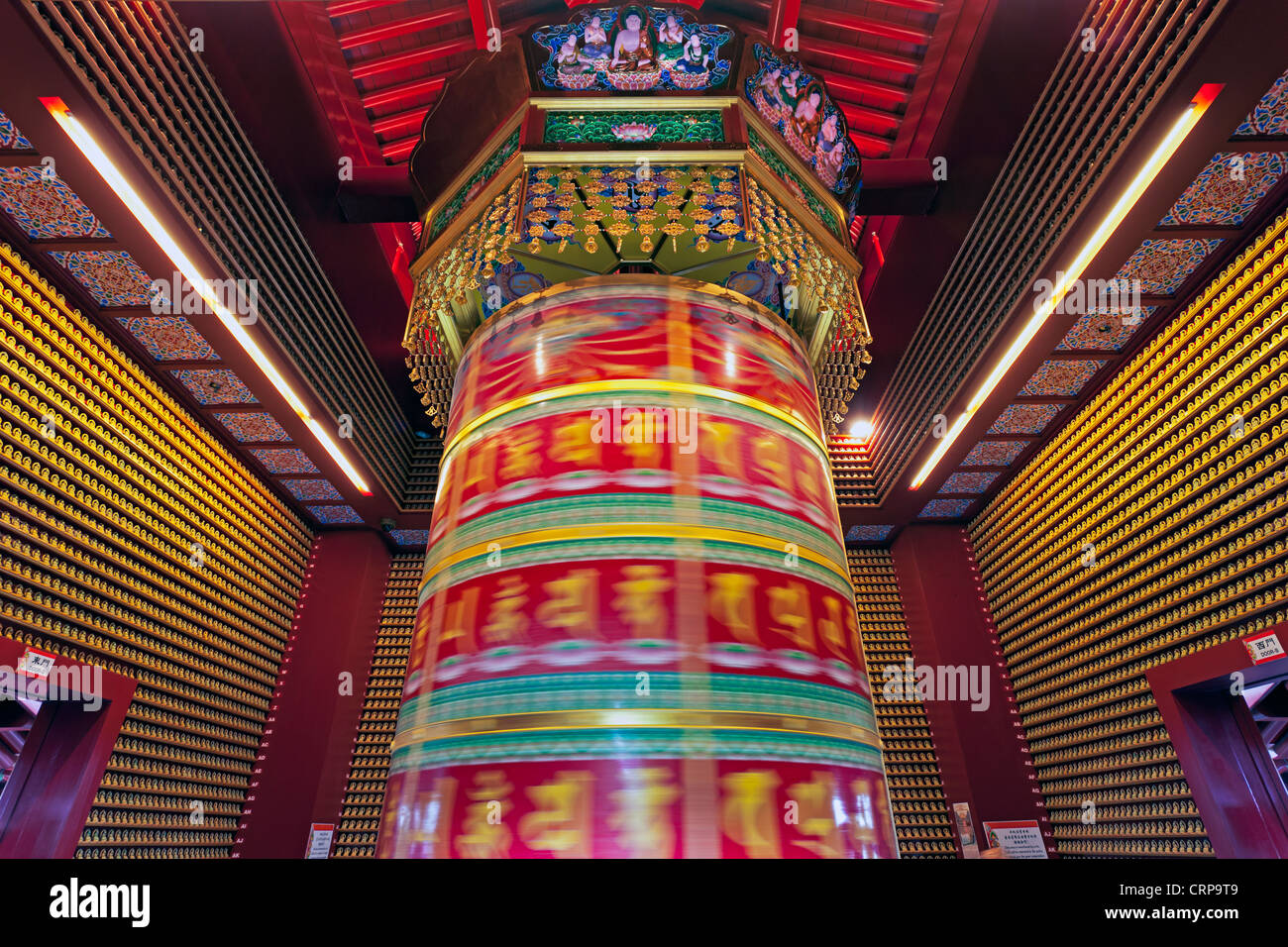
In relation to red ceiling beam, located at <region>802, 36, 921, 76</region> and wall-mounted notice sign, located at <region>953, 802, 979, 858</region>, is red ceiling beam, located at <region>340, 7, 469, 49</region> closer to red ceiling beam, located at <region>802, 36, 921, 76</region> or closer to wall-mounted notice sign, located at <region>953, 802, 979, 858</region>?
red ceiling beam, located at <region>802, 36, 921, 76</region>

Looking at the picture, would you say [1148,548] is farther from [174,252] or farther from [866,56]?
[174,252]

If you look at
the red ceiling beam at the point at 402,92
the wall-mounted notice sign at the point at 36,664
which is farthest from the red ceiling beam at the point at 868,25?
the wall-mounted notice sign at the point at 36,664

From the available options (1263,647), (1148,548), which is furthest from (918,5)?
(1263,647)

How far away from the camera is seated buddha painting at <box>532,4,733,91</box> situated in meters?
3.38

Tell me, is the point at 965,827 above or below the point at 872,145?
below

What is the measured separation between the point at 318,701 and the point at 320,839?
1.26 m

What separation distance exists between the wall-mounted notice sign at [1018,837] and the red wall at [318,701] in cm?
637

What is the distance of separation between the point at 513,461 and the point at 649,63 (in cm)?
243

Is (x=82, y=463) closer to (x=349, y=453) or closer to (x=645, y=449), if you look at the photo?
(x=349, y=453)

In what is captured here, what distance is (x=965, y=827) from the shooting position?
6305mm

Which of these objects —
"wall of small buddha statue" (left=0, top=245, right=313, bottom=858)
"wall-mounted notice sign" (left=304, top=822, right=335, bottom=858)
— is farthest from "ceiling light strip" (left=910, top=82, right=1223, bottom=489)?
"wall-mounted notice sign" (left=304, top=822, right=335, bottom=858)

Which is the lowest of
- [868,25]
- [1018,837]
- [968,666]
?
[1018,837]

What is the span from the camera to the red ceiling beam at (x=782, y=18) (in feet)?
14.7
